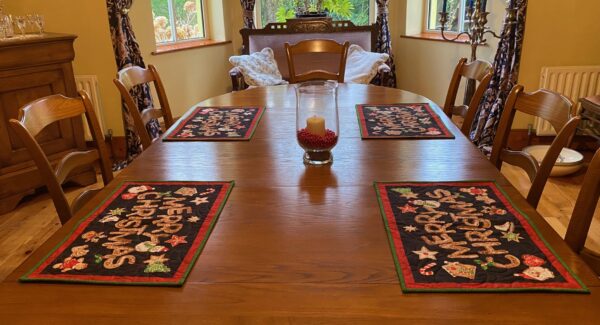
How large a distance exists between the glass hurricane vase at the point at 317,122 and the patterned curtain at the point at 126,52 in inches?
93.7

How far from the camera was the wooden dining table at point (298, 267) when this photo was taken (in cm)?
79

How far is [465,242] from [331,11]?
4769 mm

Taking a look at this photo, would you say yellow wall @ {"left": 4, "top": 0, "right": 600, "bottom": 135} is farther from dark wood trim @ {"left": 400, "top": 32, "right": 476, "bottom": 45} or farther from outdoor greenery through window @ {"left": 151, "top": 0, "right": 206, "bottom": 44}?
outdoor greenery through window @ {"left": 151, "top": 0, "right": 206, "bottom": 44}

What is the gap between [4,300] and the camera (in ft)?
2.77

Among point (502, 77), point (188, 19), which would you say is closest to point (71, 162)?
point (502, 77)

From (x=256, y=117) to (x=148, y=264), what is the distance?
115 cm

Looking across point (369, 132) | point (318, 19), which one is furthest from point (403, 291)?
point (318, 19)

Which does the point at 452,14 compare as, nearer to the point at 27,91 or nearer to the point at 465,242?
the point at 27,91

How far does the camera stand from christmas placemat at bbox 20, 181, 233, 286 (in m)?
0.92

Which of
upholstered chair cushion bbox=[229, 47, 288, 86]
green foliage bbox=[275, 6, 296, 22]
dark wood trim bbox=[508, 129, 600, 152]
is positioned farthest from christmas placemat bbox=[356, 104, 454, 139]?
green foliage bbox=[275, 6, 296, 22]

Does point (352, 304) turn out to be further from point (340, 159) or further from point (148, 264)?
point (340, 159)

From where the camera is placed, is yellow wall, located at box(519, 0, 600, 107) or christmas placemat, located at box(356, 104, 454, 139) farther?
yellow wall, located at box(519, 0, 600, 107)

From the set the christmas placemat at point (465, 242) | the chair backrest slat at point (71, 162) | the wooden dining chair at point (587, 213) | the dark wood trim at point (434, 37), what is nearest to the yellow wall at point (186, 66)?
the dark wood trim at point (434, 37)

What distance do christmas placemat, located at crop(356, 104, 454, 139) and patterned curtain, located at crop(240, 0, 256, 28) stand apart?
129 inches
